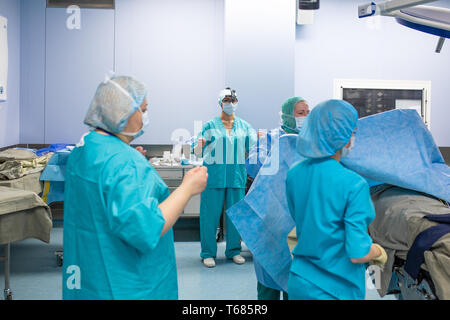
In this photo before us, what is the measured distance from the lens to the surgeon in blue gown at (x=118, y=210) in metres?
1.37

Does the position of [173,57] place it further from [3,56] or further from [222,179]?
[222,179]

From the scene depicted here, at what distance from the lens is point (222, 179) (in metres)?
4.08

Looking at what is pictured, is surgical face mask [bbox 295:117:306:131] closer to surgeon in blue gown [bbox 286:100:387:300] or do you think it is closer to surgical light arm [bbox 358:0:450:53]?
surgical light arm [bbox 358:0:450:53]

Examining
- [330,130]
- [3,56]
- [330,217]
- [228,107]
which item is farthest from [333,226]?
[3,56]

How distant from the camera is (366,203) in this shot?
1596 millimetres

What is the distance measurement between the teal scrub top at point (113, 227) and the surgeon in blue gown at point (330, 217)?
469 mm

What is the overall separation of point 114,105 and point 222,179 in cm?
263

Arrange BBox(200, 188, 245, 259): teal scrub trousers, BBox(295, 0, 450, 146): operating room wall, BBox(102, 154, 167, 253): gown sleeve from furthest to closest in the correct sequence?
BBox(295, 0, 450, 146): operating room wall
BBox(200, 188, 245, 259): teal scrub trousers
BBox(102, 154, 167, 253): gown sleeve

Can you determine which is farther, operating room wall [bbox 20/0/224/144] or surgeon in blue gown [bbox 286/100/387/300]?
operating room wall [bbox 20/0/224/144]

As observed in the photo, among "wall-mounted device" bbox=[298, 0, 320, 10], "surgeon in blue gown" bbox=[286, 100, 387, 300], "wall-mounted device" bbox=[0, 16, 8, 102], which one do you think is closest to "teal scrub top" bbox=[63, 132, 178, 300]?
"surgeon in blue gown" bbox=[286, 100, 387, 300]

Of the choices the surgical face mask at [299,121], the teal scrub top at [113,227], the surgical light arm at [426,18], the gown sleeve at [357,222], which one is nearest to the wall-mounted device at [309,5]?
the surgical face mask at [299,121]

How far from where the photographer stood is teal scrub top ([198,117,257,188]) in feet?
13.4

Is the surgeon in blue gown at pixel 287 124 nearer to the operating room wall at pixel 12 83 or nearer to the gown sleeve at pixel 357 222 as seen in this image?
the gown sleeve at pixel 357 222

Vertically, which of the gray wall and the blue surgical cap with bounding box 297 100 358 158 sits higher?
the gray wall
